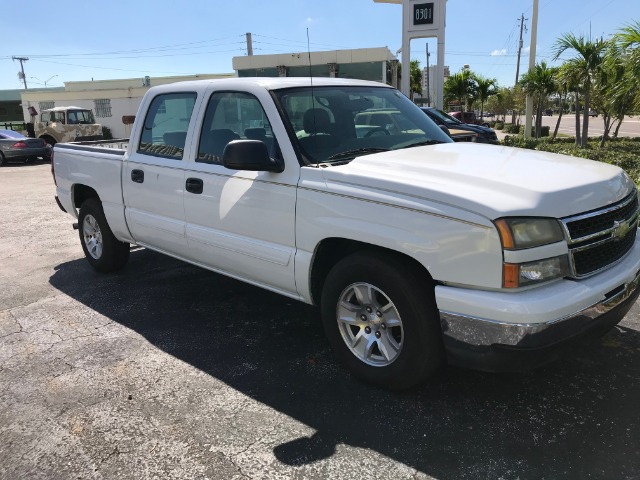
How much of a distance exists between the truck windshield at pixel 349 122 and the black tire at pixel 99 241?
2767 millimetres

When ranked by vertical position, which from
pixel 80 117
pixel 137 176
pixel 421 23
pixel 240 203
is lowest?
pixel 240 203

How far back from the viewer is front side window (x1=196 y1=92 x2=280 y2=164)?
3816 millimetres

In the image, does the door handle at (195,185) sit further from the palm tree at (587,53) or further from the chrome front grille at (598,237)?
the palm tree at (587,53)

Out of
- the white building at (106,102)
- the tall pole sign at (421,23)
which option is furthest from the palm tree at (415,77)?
the tall pole sign at (421,23)

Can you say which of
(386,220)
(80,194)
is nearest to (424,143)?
(386,220)

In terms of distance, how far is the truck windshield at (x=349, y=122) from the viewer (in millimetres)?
3617

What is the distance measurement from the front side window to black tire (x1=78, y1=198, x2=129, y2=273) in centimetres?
195

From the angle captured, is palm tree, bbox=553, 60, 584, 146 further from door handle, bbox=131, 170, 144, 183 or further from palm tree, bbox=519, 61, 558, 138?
door handle, bbox=131, 170, 144, 183

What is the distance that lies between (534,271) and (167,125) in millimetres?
3283

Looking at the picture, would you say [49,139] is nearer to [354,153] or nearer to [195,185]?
[195,185]

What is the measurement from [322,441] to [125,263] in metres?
3.81

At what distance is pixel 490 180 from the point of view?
2859 millimetres

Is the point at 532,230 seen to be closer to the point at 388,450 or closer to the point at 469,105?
the point at 388,450

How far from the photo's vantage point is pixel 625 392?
3.20 metres
